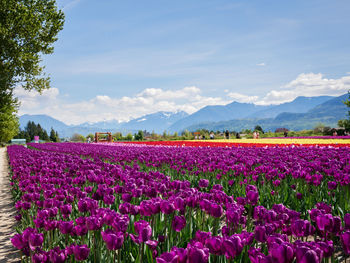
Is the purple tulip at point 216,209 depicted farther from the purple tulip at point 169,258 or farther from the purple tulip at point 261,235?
the purple tulip at point 169,258

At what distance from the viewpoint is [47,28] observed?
22781mm

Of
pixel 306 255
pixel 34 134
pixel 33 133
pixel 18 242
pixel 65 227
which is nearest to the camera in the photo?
pixel 306 255

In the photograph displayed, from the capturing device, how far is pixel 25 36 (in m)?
21.4

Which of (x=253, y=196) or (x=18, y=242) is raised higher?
(x=253, y=196)

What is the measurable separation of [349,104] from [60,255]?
4839 cm

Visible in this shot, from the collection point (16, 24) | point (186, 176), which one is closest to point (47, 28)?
point (16, 24)

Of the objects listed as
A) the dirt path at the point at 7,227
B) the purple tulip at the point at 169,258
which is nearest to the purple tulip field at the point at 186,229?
the purple tulip at the point at 169,258

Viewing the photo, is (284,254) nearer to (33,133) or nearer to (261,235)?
(261,235)

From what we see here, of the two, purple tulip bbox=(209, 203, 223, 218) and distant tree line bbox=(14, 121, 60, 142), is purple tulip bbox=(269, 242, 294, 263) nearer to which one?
purple tulip bbox=(209, 203, 223, 218)

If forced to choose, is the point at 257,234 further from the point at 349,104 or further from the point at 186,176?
the point at 349,104

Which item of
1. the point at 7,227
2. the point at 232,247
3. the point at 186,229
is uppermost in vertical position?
the point at 232,247

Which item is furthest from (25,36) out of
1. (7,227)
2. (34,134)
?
(34,134)

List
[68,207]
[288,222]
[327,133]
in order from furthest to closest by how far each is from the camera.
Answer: [327,133] → [68,207] → [288,222]

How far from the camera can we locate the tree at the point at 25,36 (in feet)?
65.1
